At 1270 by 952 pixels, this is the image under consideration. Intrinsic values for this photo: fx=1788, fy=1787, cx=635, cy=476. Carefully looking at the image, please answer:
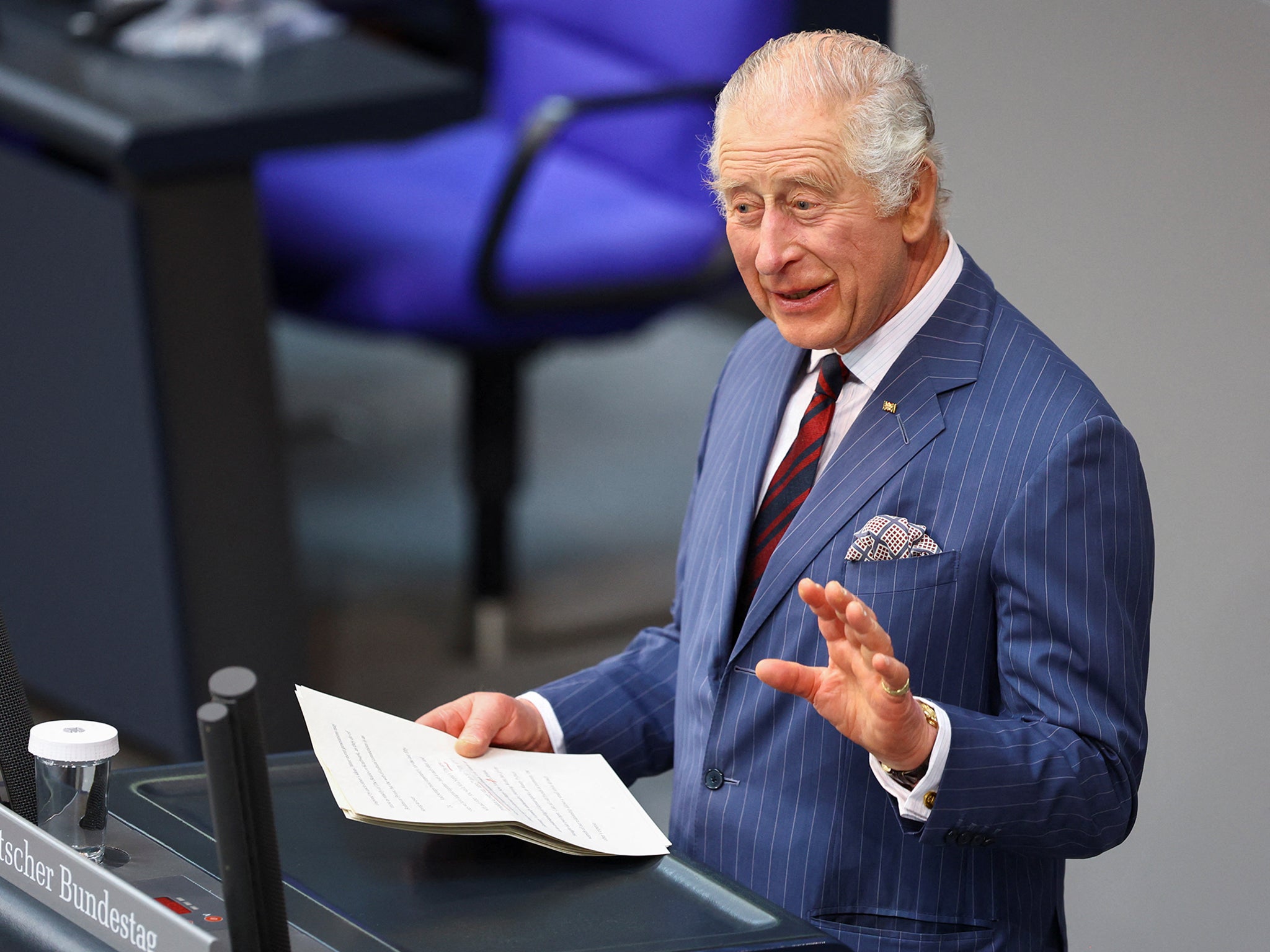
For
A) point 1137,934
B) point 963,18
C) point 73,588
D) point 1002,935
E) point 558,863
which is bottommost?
point 73,588

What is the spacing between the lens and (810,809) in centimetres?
133

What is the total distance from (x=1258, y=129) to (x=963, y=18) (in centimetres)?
31

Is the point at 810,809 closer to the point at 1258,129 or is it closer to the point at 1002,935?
the point at 1002,935

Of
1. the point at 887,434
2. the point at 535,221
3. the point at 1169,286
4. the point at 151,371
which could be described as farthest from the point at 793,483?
the point at 535,221

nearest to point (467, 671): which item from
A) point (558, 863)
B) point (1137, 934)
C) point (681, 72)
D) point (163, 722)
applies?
point (163, 722)

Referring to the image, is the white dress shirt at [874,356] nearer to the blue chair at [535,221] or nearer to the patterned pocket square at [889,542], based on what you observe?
the patterned pocket square at [889,542]

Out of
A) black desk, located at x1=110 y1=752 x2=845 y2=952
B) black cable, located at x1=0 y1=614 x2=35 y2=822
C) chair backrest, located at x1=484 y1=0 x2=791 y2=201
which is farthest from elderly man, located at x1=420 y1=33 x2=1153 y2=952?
chair backrest, located at x1=484 y1=0 x2=791 y2=201

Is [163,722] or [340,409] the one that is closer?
[163,722]

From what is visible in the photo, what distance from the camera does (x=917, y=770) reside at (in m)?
1.21

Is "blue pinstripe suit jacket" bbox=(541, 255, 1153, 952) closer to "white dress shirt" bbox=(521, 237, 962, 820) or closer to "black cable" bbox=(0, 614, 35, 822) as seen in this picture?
"white dress shirt" bbox=(521, 237, 962, 820)

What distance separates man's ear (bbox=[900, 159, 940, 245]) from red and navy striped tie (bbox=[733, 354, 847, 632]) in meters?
0.12

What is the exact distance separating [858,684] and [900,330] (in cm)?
32

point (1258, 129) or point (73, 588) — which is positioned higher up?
point (1258, 129)

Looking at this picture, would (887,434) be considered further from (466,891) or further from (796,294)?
(466,891)
